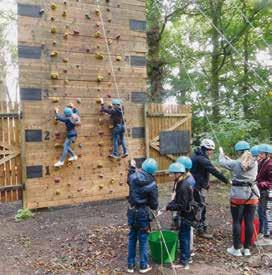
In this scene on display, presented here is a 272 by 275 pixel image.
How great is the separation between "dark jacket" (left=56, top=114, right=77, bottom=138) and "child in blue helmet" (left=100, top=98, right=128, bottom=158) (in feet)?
3.18

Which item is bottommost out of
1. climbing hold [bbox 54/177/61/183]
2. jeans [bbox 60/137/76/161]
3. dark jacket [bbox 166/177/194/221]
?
climbing hold [bbox 54/177/61/183]

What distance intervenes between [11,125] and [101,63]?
9.10ft

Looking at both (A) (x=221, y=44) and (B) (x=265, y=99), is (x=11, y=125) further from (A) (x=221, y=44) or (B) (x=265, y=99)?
(A) (x=221, y=44)

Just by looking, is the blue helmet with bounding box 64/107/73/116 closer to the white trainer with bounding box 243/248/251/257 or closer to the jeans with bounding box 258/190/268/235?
the jeans with bounding box 258/190/268/235

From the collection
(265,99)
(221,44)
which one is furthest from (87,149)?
(221,44)

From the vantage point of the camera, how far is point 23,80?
319 inches

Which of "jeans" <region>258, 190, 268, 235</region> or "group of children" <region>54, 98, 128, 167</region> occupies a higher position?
"group of children" <region>54, 98, 128, 167</region>

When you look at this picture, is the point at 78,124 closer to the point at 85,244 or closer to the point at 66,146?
the point at 66,146

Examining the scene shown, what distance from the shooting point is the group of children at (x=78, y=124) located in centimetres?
819

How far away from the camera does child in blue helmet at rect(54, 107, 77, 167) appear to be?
813 cm

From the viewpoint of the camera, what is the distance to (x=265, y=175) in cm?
630

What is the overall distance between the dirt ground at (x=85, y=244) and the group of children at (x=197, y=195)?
31 centimetres

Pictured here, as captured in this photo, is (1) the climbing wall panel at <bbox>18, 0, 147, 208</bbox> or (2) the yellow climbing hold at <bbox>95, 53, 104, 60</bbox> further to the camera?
(2) the yellow climbing hold at <bbox>95, 53, 104, 60</bbox>

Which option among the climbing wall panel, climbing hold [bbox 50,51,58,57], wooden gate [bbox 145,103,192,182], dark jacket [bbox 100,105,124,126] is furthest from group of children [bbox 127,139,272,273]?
climbing hold [bbox 50,51,58,57]
